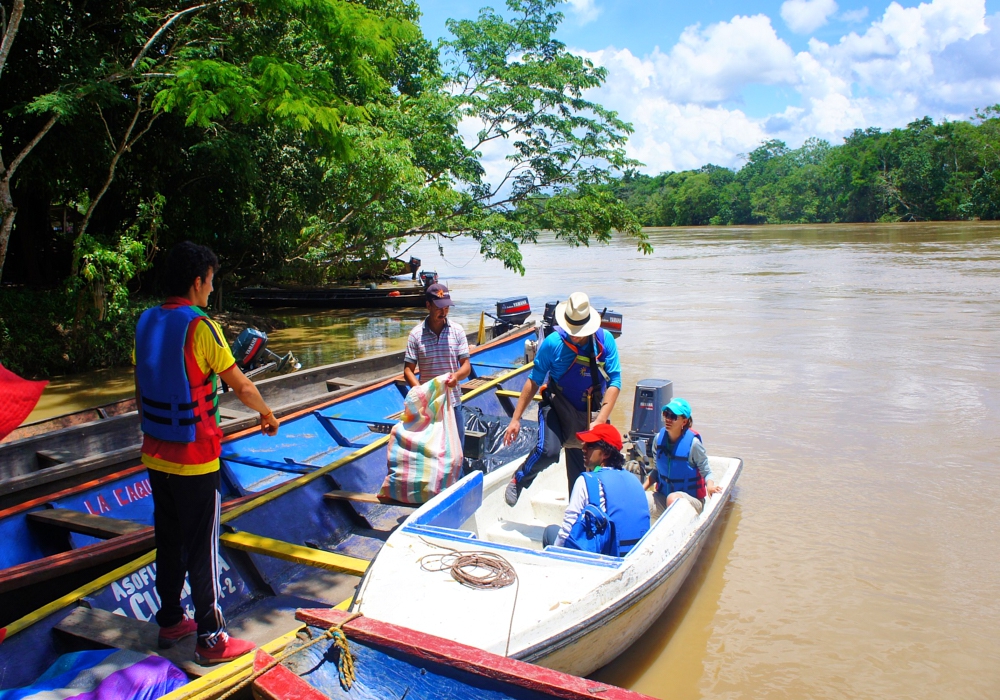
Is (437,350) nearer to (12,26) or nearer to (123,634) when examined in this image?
(123,634)

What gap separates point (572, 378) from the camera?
4539 millimetres

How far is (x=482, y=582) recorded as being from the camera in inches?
133

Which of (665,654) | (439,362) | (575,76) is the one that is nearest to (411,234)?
(575,76)

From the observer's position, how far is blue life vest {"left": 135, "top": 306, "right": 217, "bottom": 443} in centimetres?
268

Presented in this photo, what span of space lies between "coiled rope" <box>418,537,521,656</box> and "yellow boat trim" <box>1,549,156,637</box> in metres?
1.40

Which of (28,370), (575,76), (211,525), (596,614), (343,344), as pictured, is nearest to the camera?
(211,525)

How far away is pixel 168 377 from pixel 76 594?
4.37 feet

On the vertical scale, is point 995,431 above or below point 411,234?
below

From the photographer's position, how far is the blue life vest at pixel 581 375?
4.49 metres

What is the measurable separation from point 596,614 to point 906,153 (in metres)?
67.4

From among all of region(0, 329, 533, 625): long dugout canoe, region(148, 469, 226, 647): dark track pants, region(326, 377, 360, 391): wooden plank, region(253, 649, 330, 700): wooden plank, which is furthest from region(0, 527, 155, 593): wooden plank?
region(326, 377, 360, 391): wooden plank

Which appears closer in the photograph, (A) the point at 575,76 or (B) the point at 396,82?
(A) the point at 575,76

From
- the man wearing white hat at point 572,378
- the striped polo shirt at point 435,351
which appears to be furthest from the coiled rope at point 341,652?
the striped polo shirt at point 435,351

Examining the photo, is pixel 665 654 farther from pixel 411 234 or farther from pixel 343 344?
pixel 411 234
